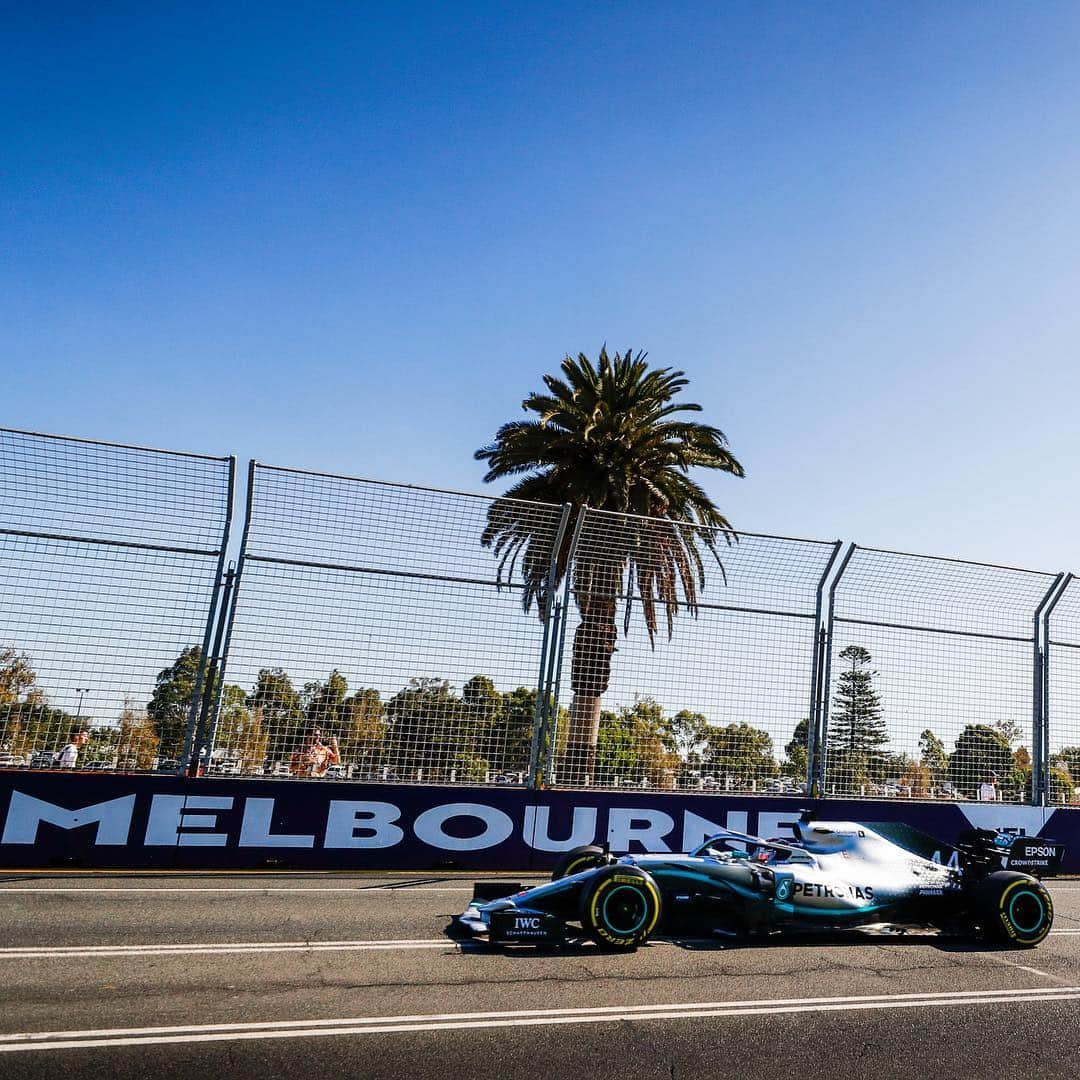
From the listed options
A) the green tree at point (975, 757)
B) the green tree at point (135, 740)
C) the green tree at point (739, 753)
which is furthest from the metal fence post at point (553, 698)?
the green tree at point (975, 757)

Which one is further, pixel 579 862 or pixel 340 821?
pixel 340 821

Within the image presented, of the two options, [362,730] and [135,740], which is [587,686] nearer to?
[362,730]

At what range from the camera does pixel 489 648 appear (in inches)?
425

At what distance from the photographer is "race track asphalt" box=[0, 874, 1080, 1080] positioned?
413cm

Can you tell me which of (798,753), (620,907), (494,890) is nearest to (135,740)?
(494,890)

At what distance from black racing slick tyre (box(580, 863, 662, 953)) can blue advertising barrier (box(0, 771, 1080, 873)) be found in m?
3.58

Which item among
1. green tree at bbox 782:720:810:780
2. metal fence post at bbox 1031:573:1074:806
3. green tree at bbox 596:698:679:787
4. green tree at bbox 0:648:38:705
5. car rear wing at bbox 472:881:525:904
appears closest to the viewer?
car rear wing at bbox 472:881:525:904

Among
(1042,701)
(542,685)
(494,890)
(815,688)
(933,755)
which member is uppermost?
(1042,701)

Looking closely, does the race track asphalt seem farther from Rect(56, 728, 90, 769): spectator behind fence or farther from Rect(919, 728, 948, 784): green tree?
Rect(919, 728, 948, 784): green tree

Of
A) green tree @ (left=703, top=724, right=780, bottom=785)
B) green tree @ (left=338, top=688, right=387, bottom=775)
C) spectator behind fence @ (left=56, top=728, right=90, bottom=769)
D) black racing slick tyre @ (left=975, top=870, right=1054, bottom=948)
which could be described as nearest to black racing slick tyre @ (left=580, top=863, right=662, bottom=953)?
black racing slick tyre @ (left=975, top=870, right=1054, bottom=948)

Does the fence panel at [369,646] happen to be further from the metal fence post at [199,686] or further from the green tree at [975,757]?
the green tree at [975,757]

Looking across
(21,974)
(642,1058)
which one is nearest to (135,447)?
(21,974)

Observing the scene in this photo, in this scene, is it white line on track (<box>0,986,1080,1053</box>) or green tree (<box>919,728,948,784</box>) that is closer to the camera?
white line on track (<box>0,986,1080,1053</box>)

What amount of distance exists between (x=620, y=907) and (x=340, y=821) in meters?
4.80
